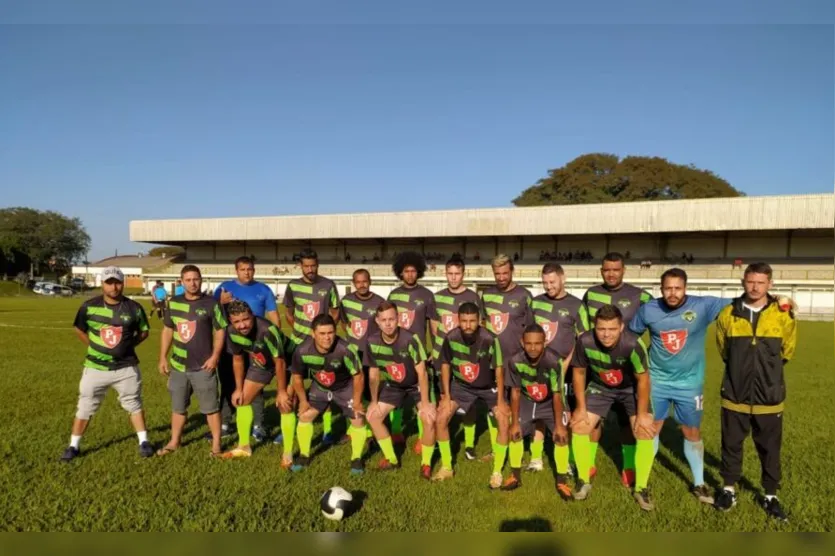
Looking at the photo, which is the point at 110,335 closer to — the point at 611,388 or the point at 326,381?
the point at 326,381

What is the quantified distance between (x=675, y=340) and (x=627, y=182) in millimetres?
50703

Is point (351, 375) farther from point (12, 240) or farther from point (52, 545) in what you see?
point (12, 240)

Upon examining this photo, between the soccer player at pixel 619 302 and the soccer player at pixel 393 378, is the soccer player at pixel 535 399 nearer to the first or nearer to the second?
the soccer player at pixel 619 302

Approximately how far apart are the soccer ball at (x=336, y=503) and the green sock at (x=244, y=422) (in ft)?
5.61

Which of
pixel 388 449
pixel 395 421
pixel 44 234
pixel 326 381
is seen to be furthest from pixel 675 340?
pixel 44 234

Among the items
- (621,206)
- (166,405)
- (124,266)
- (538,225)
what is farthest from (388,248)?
(124,266)

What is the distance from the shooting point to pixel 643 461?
4305 mm

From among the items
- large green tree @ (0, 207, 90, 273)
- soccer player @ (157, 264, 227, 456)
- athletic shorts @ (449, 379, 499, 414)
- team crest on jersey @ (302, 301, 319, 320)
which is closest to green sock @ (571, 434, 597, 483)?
Answer: athletic shorts @ (449, 379, 499, 414)

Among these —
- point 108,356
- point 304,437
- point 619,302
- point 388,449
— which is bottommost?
point 388,449

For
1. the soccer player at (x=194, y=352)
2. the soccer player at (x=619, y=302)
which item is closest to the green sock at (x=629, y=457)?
the soccer player at (x=619, y=302)

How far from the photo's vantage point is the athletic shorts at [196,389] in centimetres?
525

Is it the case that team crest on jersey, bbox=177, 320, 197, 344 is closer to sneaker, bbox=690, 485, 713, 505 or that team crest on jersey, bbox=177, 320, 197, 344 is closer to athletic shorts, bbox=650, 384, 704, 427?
athletic shorts, bbox=650, 384, 704, 427

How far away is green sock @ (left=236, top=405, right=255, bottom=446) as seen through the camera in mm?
5309

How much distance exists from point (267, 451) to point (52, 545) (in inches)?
132
